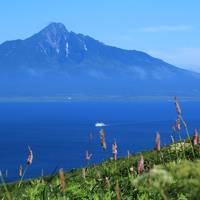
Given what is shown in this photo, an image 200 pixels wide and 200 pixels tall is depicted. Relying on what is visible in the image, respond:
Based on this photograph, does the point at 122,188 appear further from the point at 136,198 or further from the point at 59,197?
the point at 59,197

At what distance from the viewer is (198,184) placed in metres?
3.57

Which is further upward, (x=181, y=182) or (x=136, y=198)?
(x=181, y=182)

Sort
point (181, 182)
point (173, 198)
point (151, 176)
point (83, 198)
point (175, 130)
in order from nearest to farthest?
1. point (151, 176)
2. point (181, 182)
3. point (173, 198)
4. point (83, 198)
5. point (175, 130)

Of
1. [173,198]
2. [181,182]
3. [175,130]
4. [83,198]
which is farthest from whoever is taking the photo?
[175,130]

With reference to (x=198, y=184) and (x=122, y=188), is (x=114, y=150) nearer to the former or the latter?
(x=122, y=188)

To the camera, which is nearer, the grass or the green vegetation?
the green vegetation

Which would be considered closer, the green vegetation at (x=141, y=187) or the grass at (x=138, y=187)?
the green vegetation at (x=141, y=187)

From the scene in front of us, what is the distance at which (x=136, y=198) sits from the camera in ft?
26.6

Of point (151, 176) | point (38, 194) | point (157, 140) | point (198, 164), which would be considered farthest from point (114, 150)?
point (151, 176)

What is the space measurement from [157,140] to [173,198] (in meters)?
0.73

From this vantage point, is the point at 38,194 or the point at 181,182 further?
the point at 38,194

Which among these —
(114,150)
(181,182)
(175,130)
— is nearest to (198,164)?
(181,182)

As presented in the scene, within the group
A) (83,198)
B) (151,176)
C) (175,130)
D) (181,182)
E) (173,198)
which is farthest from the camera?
(175,130)

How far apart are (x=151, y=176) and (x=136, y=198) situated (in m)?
4.74
